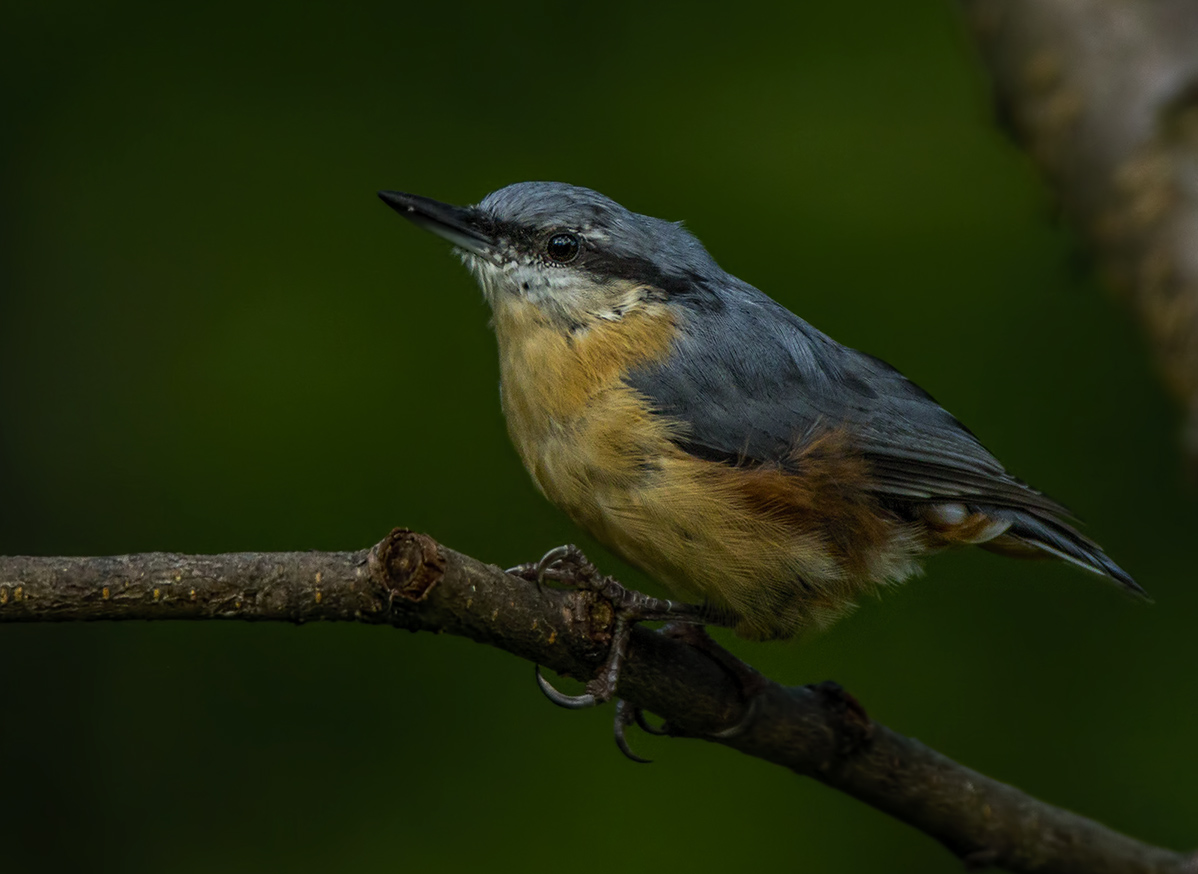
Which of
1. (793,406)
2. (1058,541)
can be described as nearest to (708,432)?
(793,406)

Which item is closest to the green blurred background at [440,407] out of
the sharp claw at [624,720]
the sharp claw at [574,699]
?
the sharp claw at [624,720]

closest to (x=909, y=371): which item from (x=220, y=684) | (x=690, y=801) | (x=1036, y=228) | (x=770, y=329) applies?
(x=1036, y=228)

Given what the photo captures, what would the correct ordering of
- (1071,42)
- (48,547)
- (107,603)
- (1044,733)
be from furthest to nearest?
1. (48,547)
2. (1044,733)
3. (1071,42)
4. (107,603)

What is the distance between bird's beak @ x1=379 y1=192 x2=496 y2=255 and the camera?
2723 mm

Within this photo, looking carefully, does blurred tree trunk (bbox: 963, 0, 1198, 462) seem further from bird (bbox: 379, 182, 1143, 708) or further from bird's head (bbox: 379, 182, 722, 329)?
bird's head (bbox: 379, 182, 722, 329)

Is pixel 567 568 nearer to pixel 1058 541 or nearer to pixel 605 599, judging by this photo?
A: pixel 605 599

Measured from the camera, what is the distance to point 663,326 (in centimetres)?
278

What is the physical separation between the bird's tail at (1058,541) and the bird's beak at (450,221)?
1232mm

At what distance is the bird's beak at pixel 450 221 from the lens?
2723 mm

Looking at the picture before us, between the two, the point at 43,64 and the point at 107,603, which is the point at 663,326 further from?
the point at 43,64

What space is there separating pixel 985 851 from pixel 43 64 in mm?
3233

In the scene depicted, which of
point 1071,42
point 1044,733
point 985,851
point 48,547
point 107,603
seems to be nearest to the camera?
point 107,603

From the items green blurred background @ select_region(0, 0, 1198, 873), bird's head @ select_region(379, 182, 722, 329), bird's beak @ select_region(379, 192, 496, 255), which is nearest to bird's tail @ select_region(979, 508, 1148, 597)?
green blurred background @ select_region(0, 0, 1198, 873)

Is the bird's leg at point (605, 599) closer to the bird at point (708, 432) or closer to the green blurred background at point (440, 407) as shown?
the bird at point (708, 432)
